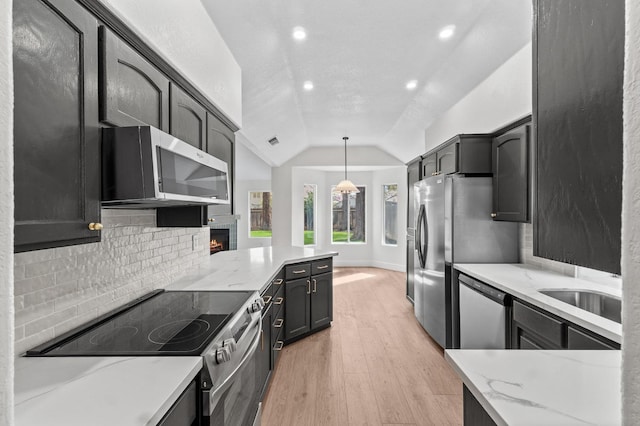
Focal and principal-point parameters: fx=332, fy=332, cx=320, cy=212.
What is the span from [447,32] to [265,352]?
114 inches

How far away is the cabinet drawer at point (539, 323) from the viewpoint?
A: 178cm

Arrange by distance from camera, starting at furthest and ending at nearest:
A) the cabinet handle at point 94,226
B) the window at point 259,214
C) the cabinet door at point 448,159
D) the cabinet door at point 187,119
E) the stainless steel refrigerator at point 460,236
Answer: the window at point 259,214, the cabinet door at point 448,159, the stainless steel refrigerator at point 460,236, the cabinet door at point 187,119, the cabinet handle at point 94,226

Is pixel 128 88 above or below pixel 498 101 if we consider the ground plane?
below

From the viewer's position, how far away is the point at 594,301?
84.4 inches

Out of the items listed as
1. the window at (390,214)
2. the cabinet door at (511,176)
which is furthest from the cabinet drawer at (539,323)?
the window at (390,214)

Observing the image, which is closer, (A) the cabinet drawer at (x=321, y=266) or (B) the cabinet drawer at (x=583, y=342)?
(B) the cabinet drawer at (x=583, y=342)

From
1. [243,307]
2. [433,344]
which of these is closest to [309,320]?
[433,344]

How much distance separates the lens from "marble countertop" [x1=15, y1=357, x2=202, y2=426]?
2.63ft

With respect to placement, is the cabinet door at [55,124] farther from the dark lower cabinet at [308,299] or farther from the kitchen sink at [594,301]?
the kitchen sink at [594,301]

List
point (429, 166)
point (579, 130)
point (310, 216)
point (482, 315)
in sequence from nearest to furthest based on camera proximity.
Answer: point (579, 130) < point (482, 315) < point (429, 166) < point (310, 216)

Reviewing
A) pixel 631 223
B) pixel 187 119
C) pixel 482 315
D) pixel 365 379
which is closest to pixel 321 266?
pixel 365 379

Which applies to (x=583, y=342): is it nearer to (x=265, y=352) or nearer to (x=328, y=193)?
(x=265, y=352)

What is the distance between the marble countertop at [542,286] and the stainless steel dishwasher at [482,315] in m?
0.08

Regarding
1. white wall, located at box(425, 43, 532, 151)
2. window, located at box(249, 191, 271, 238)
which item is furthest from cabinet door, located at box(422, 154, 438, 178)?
window, located at box(249, 191, 271, 238)
